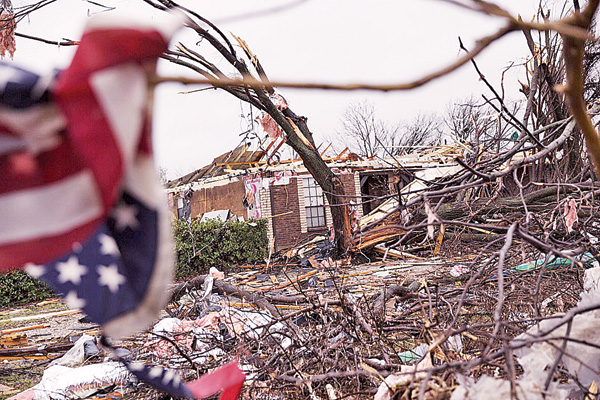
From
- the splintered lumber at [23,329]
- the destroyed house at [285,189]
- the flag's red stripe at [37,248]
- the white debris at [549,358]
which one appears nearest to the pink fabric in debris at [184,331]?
the white debris at [549,358]

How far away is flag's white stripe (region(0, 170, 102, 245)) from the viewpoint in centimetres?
94

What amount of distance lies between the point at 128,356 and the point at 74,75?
4480 mm

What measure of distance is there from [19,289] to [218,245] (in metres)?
5.82

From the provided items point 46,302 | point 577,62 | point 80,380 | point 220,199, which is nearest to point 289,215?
point 220,199

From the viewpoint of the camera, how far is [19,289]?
499 inches

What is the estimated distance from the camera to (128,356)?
4.72 m

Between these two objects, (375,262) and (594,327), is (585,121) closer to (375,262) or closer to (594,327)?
(594,327)

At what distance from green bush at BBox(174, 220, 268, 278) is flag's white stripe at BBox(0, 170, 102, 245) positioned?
13.6 m

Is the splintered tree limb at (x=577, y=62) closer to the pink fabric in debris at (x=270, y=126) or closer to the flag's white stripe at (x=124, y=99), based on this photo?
the flag's white stripe at (x=124, y=99)

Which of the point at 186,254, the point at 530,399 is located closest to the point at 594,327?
the point at 530,399

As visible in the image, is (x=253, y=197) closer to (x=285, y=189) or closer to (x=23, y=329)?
(x=285, y=189)

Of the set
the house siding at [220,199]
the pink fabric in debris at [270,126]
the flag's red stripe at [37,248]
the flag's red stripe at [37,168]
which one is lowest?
the house siding at [220,199]

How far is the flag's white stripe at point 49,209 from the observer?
94 centimetres

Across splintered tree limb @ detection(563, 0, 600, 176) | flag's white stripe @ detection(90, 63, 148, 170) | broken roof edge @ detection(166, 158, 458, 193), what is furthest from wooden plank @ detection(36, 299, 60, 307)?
splintered tree limb @ detection(563, 0, 600, 176)
